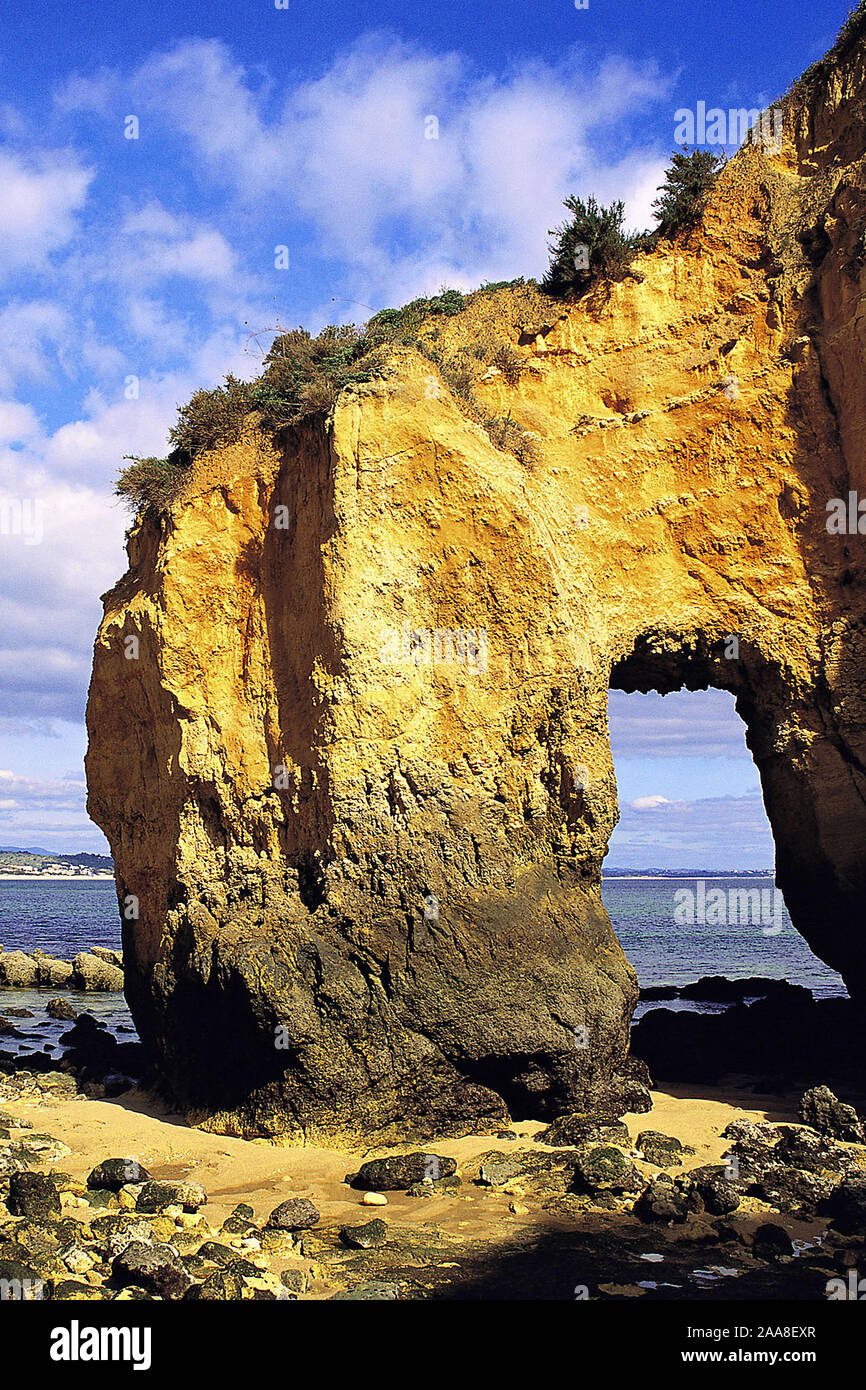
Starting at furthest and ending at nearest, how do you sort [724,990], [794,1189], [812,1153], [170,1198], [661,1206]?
1. [724,990]
2. [812,1153]
3. [794,1189]
4. [170,1198]
5. [661,1206]

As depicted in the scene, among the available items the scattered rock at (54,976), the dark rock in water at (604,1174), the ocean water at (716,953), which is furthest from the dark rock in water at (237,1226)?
the scattered rock at (54,976)

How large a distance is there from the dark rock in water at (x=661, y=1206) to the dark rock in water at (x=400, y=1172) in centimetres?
193

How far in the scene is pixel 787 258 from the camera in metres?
13.8

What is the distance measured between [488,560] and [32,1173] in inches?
327

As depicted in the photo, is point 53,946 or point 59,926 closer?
point 53,946

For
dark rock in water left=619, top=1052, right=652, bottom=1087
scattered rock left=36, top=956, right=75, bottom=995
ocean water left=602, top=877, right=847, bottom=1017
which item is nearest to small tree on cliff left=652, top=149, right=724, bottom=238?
dark rock in water left=619, top=1052, right=652, bottom=1087

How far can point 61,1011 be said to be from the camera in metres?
22.6

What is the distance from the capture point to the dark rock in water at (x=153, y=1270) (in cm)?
696

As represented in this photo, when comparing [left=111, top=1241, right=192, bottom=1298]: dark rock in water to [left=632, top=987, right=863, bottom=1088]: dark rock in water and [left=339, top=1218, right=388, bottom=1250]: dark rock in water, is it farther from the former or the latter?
[left=632, top=987, right=863, bottom=1088]: dark rock in water

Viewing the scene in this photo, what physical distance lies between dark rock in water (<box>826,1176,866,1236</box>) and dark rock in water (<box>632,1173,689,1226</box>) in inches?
51.8

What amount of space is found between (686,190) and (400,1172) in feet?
44.9

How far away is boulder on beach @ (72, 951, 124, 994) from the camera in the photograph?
28141 mm

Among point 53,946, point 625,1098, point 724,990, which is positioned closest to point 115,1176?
point 625,1098

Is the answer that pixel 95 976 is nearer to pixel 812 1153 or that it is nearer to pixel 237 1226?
pixel 237 1226
